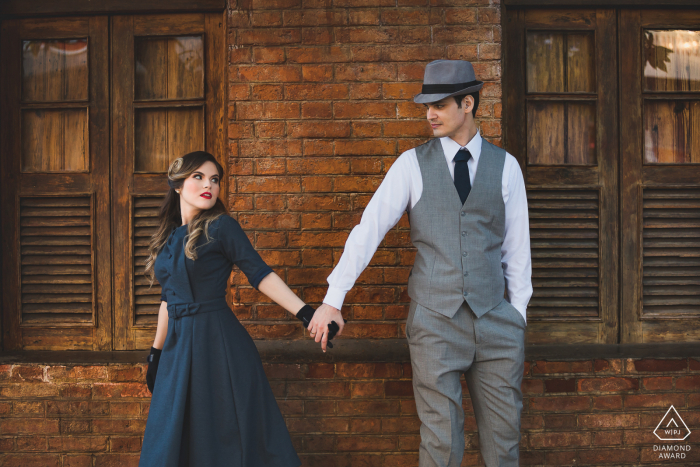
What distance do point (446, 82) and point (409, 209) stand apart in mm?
556

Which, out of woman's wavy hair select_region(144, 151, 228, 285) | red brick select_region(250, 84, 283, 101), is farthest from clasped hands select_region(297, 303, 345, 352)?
red brick select_region(250, 84, 283, 101)

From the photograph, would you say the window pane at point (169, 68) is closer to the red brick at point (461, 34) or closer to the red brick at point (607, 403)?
the red brick at point (461, 34)

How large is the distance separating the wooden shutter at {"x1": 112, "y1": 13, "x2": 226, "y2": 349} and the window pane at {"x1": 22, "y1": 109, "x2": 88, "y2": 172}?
0.24 meters

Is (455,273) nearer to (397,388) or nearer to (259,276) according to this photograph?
(259,276)

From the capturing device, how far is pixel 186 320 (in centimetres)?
220

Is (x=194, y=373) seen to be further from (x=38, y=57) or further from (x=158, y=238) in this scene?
(x=38, y=57)

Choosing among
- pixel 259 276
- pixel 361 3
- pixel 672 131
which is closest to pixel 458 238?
pixel 259 276

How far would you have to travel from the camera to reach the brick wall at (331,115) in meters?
2.86

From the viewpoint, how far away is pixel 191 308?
2.21 meters

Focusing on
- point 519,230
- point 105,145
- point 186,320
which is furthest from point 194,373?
point 105,145

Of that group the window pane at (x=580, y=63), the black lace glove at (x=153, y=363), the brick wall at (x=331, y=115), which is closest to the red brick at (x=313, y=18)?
the brick wall at (x=331, y=115)

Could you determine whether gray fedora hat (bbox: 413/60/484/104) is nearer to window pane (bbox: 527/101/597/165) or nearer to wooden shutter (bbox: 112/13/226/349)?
window pane (bbox: 527/101/597/165)

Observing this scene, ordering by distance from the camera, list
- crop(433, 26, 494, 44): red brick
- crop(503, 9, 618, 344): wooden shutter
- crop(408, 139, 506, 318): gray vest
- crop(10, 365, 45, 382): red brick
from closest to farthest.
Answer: crop(408, 139, 506, 318): gray vest → crop(433, 26, 494, 44): red brick → crop(10, 365, 45, 382): red brick → crop(503, 9, 618, 344): wooden shutter

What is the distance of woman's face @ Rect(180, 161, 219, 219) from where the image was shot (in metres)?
2.28
